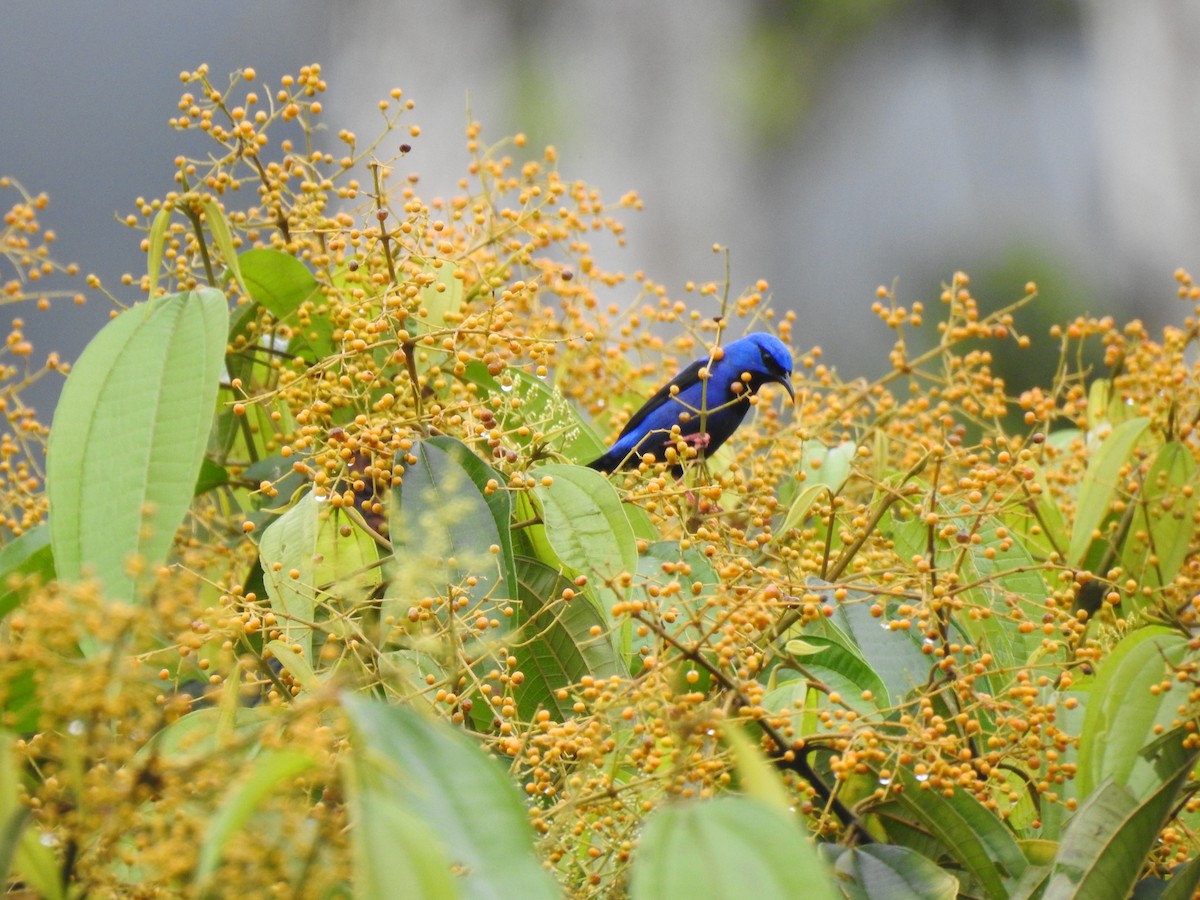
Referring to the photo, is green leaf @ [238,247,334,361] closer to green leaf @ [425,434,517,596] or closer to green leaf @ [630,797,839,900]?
green leaf @ [425,434,517,596]

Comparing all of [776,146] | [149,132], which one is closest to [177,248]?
[149,132]

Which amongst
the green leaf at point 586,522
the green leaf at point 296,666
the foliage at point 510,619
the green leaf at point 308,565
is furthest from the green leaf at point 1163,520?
the green leaf at point 296,666

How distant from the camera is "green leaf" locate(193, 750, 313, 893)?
0.70 meters

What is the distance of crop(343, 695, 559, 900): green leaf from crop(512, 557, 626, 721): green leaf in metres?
0.65

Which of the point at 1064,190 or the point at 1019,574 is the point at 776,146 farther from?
the point at 1019,574

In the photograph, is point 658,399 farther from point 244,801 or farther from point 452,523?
point 244,801

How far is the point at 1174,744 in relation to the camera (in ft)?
4.37

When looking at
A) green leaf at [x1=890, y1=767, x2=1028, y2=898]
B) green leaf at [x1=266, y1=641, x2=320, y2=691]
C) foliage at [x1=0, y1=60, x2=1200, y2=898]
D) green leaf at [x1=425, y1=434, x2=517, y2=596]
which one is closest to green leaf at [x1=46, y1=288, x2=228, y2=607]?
foliage at [x1=0, y1=60, x2=1200, y2=898]

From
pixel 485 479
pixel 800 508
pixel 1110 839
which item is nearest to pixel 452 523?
pixel 485 479

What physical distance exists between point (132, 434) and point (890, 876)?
2.71 feet

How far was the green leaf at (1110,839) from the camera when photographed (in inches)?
47.9

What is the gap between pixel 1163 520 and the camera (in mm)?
1913

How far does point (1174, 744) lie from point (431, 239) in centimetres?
108

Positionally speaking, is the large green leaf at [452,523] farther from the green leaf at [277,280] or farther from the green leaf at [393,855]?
the green leaf at [393,855]
